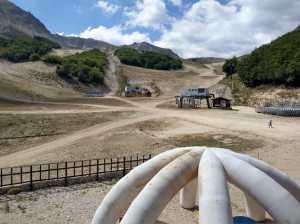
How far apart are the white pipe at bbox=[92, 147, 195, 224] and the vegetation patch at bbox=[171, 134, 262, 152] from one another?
26.6 meters

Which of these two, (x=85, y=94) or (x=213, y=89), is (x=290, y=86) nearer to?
(x=213, y=89)

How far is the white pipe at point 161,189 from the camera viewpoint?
13617 millimetres

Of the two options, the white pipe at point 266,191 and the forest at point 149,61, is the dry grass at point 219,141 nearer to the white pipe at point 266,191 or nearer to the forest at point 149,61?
the white pipe at point 266,191

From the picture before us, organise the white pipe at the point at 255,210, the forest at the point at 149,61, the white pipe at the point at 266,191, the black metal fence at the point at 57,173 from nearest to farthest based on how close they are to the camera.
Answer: the white pipe at the point at 266,191 → the white pipe at the point at 255,210 → the black metal fence at the point at 57,173 → the forest at the point at 149,61

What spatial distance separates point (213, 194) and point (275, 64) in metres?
90.5

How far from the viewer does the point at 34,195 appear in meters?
25.4

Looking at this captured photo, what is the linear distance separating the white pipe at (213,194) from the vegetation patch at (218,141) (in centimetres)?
2783

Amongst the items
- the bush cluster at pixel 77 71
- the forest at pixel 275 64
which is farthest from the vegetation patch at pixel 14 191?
the bush cluster at pixel 77 71

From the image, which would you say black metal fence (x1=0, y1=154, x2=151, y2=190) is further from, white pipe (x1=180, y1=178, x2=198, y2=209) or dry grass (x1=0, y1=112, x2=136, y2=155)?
dry grass (x1=0, y1=112, x2=136, y2=155)

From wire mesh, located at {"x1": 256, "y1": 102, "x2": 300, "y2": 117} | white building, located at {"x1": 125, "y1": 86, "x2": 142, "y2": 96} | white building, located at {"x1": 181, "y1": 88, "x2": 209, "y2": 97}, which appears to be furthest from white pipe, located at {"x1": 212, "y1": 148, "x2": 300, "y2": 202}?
white building, located at {"x1": 125, "y1": 86, "x2": 142, "y2": 96}

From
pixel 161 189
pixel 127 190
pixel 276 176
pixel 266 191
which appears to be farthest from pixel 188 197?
pixel 266 191

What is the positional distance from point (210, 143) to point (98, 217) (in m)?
30.8

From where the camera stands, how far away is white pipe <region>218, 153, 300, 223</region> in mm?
13203

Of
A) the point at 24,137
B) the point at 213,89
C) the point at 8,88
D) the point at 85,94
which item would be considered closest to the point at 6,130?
the point at 24,137
